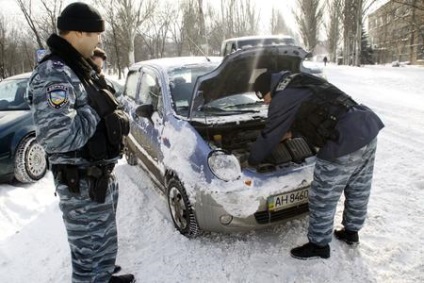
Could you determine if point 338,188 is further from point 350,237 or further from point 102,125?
point 102,125

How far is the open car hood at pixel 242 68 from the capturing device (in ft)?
10.8

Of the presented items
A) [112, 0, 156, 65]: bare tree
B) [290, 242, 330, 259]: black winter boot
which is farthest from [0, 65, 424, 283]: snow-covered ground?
[112, 0, 156, 65]: bare tree

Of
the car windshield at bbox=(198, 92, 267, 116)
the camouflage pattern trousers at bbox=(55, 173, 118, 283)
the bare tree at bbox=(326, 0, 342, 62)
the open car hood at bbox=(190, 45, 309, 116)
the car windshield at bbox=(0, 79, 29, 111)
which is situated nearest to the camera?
the camouflage pattern trousers at bbox=(55, 173, 118, 283)

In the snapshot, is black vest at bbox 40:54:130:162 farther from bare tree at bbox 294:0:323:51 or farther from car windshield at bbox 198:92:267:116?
bare tree at bbox 294:0:323:51

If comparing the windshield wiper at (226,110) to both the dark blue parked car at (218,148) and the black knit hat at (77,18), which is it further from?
the black knit hat at (77,18)

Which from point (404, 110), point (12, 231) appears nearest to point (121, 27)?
point (404, 110)

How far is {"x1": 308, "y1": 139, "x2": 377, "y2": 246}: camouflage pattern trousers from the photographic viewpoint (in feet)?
9.14

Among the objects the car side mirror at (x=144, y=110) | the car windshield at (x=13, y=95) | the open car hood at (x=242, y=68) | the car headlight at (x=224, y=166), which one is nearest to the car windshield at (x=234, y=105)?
the open car hood at (x=242, y=68)

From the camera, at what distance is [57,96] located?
1964 millimetres

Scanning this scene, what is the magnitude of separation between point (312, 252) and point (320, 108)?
47.4 inches

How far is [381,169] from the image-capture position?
A: 4906mm

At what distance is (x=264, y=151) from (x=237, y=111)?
1088mm

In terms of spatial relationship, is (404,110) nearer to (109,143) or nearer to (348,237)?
(348,237)

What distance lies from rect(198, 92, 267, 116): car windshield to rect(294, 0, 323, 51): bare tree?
32.0 meters
